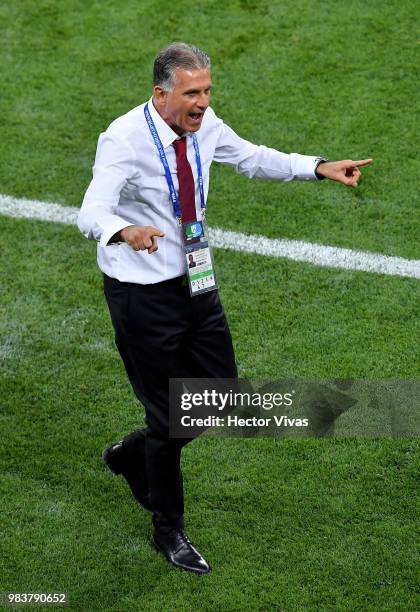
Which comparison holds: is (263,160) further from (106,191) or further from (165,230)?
(106,191)

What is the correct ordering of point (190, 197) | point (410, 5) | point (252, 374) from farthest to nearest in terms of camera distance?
point (410, 5)
point (252, 374)
point (190, 197)

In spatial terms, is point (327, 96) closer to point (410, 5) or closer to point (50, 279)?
point (410, 5)

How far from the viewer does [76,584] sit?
18.1 ft

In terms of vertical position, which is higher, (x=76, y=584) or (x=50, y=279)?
(x=50, y=279)

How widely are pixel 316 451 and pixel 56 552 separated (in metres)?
1.32

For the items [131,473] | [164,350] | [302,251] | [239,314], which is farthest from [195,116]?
[302,251]

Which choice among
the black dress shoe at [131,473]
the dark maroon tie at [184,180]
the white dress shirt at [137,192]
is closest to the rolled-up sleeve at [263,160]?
the white dress shirt at [137,192]

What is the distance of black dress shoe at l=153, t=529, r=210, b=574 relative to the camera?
18.2 feet

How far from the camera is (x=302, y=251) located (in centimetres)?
761

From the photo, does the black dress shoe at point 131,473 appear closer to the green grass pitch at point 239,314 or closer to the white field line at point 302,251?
the green grass pitch at point 239,314

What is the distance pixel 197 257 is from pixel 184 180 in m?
0.31

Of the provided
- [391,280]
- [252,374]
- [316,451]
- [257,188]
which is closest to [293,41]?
[257,188]

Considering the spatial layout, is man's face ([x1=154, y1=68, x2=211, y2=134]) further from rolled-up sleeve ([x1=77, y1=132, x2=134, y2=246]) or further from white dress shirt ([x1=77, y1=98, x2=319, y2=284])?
rolled-up sleeve ([x1=77, y1=132, x2=134, y2=246])

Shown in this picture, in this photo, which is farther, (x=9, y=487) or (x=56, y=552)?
(x=9, y=487)
